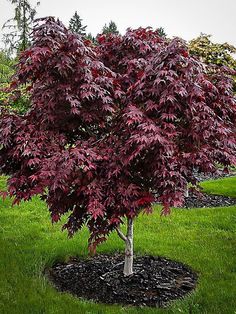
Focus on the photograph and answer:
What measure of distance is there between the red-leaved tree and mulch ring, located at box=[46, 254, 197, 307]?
37.7 inches

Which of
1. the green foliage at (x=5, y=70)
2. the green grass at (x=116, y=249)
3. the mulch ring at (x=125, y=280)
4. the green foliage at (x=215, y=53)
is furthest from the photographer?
the green foliage at (x=5, y=70)

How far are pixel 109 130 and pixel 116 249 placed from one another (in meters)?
2.36

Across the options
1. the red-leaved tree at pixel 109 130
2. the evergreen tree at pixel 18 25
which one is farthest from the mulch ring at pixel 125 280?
the evergreen tree at pixel 18 25

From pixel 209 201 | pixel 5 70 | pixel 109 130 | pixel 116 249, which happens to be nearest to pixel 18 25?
pixel 5 70

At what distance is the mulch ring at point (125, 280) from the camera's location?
4504 millimetres

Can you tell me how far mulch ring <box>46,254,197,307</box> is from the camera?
4504 mm

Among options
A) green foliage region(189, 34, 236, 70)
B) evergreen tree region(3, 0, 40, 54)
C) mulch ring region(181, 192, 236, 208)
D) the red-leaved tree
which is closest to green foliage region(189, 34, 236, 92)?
green foliage region(189, 34, 236, 70)

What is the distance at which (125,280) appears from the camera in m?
4.83

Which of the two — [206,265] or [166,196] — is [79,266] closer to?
[206,265]

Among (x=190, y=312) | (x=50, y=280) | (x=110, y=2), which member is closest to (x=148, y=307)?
(x=190, y=312)

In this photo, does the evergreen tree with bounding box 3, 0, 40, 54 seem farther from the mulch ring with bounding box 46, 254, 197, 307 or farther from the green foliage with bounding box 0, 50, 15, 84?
the mulch ring with bounding box 46, 254, 197, 307

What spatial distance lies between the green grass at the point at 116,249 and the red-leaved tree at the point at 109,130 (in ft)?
2.79

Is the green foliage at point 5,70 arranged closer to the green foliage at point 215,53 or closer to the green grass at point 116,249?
the green foliage at point 215,53

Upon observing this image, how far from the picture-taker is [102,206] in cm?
353
